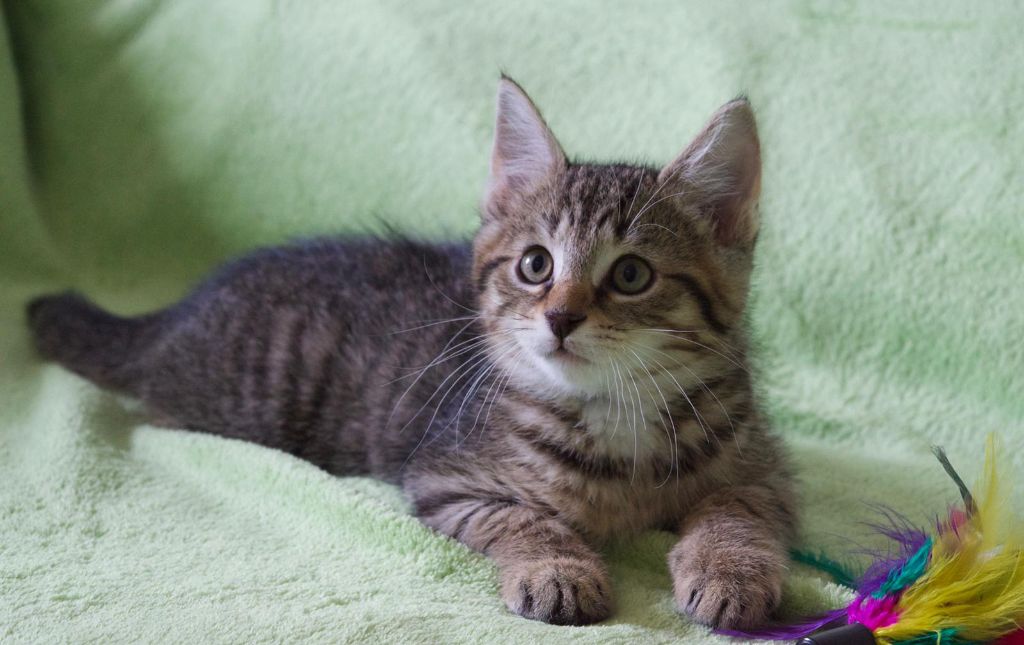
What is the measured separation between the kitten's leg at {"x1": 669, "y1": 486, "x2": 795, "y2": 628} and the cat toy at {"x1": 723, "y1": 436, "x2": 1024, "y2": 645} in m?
0.04

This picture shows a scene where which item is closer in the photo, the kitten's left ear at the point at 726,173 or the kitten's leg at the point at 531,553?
the kitten's leg at the point at 531,553

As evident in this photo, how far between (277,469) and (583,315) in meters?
0.62

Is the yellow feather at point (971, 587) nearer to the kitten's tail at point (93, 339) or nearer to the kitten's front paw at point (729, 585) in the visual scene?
the kitten's front paw at point (729, 585)

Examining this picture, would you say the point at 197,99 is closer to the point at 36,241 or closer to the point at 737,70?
the point at 36,241

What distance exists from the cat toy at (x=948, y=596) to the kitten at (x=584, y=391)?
0.11m

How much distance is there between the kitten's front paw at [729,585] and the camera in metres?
1.28

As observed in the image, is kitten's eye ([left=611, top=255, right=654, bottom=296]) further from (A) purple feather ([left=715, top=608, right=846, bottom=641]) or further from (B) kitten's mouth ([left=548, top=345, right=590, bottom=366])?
(A) purple feather ([left=715, top=608, right=846, bottom=641])

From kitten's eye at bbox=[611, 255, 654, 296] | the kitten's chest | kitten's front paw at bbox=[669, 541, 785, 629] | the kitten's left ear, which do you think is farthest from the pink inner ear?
kitten's front paw at bbox=[669, 541, 785, 629]

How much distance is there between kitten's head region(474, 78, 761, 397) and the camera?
1422mm

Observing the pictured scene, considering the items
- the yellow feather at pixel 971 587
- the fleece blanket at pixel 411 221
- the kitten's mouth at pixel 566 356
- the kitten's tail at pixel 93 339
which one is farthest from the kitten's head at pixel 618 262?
the kitten's tail at pixel 93 339

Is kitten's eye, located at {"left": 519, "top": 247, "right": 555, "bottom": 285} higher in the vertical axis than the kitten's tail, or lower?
higher

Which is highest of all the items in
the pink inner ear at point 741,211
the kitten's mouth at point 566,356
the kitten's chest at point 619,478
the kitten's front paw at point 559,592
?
the pink inner ear at point 741,211

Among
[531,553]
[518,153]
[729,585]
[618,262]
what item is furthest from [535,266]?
[729,585]

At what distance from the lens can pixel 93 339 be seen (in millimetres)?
2170
